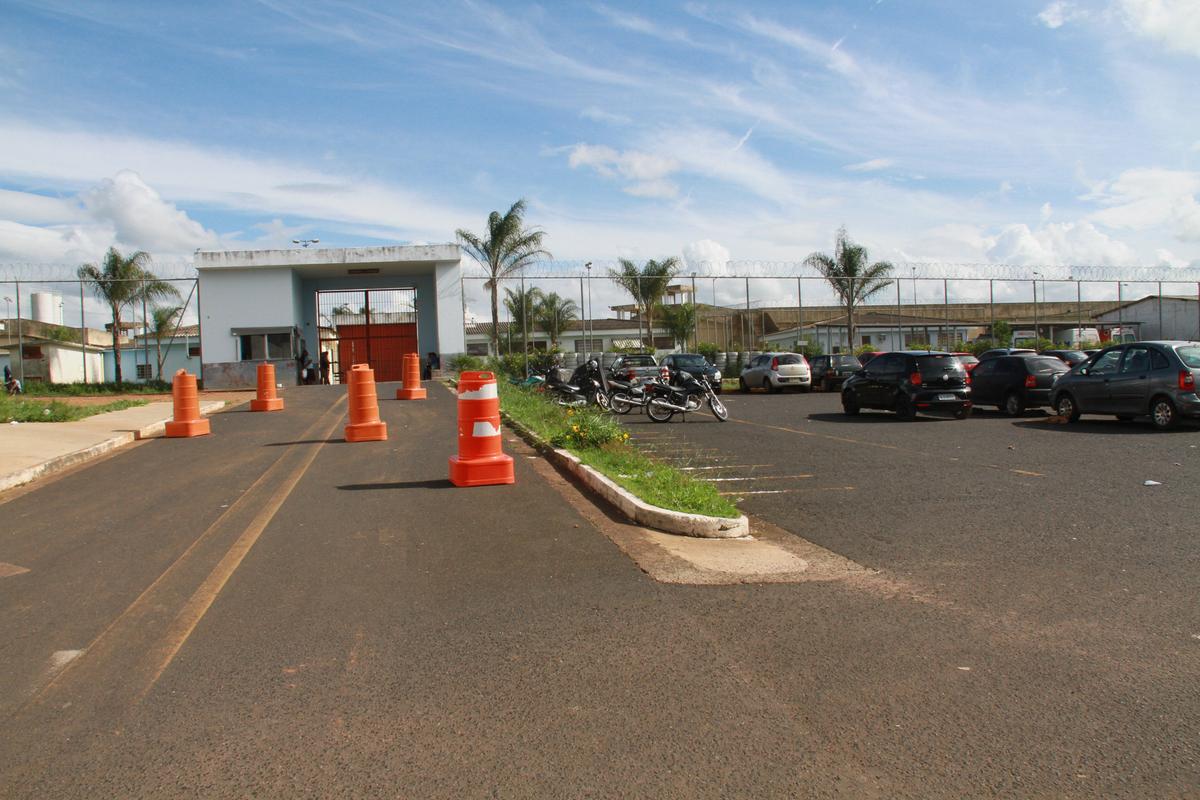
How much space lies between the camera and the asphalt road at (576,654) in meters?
3.51

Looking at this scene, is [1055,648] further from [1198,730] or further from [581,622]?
[581,622]

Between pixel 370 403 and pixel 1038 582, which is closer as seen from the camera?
pixel 1038 582

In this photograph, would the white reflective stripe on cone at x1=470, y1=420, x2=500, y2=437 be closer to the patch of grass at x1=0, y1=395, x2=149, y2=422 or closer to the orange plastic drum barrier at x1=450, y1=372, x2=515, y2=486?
the orange plastic drum barrier at x1=450, y1=372, x2=515, y2=486

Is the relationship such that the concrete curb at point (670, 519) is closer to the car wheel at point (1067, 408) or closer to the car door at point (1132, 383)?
the car door at point (1132, 383)

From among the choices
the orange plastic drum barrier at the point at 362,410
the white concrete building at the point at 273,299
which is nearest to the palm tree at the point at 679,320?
the white concrete building at the point at 273,299

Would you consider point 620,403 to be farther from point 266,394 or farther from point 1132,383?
point 1132,383

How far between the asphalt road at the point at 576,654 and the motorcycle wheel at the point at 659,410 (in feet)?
34.6

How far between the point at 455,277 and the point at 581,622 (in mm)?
34001

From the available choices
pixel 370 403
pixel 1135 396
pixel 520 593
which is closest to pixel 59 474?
pixel 370 403

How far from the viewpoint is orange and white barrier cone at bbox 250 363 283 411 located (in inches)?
845

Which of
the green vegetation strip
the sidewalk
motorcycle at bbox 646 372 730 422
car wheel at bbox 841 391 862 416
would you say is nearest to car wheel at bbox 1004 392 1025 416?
car wheel at bbox 841 391 862 416

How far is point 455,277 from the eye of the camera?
38.2m

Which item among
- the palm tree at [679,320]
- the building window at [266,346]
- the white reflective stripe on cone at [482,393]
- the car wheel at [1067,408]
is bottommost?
the car wheel at [1067,408]

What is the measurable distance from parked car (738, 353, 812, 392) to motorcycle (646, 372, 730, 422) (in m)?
12.9
